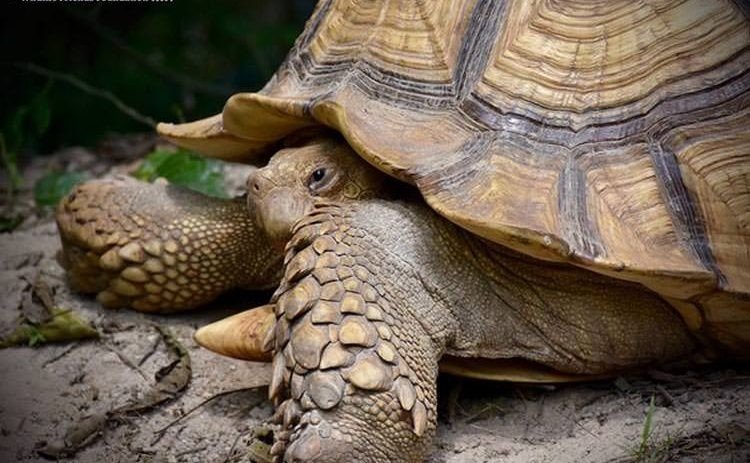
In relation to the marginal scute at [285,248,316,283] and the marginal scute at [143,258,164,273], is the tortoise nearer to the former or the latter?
the marginal scute at [285,248,316,283]

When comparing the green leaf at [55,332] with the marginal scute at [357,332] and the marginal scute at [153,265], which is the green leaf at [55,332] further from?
the marginal scute at [357,332]

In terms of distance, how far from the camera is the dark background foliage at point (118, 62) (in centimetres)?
542

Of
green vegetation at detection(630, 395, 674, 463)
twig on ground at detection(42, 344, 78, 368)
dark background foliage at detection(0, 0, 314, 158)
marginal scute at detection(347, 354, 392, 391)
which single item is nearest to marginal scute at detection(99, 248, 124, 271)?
twig on ground at detection(42, 344, 78, 368)

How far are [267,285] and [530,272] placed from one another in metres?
1.01

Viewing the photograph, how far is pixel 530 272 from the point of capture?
2.48 meters

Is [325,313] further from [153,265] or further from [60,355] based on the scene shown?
[60,355]

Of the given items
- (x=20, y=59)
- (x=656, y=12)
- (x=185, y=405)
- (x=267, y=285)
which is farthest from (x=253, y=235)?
(x=20, y=59)

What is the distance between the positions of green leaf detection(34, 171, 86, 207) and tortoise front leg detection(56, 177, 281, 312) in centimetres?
105

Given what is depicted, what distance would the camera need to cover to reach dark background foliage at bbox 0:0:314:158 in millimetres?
5418

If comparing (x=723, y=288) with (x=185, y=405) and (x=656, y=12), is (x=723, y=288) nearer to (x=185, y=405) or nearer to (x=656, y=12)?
(x=656, y=12)

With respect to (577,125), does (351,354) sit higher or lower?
lower

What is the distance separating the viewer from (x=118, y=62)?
238 inches

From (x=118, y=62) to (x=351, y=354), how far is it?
4.48m

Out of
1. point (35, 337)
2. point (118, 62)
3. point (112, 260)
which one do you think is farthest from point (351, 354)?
point (118, 62)
